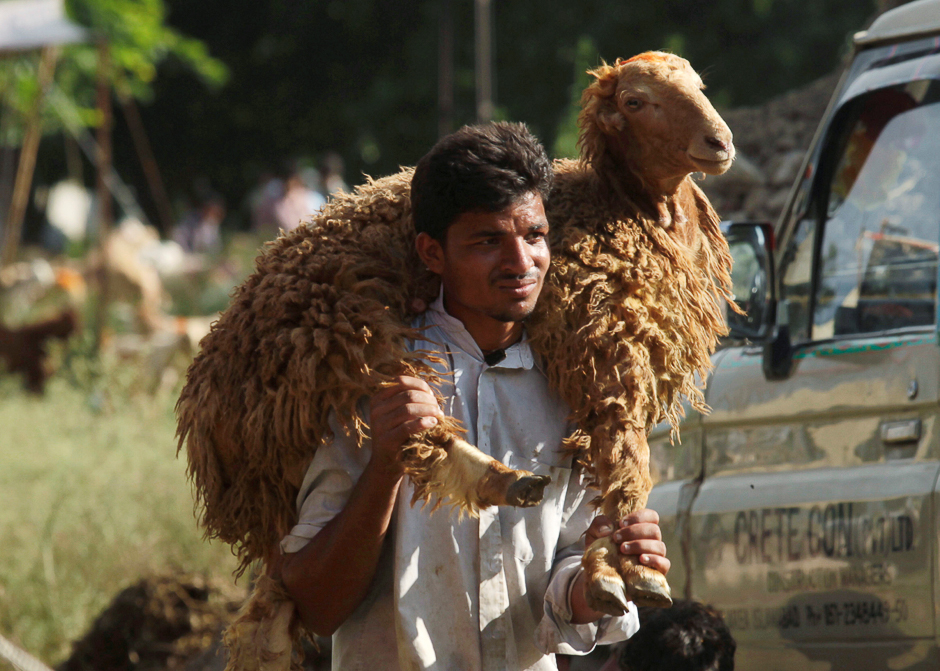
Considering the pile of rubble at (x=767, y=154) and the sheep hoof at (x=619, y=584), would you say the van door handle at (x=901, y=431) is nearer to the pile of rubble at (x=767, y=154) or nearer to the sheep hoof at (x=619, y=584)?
the sheep hoof at (x=619, y=584)

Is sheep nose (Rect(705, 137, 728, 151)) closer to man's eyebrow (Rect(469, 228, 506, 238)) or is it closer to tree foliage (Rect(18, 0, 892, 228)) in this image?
man's eyebrow (Rect(469, 228, 506, 238))

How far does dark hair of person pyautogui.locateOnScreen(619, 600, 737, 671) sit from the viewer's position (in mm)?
2855

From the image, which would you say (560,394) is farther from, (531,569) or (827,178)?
(827,178)

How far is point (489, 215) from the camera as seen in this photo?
2.11 m

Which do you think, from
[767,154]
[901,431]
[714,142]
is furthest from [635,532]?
[767,154]

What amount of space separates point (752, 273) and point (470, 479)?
144 centimetres

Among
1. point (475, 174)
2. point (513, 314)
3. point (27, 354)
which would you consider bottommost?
point (27, 354)

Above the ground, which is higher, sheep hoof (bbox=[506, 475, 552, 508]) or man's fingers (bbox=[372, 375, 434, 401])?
man's fingers (bbox=[372, 375, 434, 401])

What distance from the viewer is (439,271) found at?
87.1 inches

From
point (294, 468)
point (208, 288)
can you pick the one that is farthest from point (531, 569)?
point (208, 288)

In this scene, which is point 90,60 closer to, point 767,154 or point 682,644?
point 767,154

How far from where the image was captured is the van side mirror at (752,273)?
3.10 meters

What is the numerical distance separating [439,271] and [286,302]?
30 centimetres

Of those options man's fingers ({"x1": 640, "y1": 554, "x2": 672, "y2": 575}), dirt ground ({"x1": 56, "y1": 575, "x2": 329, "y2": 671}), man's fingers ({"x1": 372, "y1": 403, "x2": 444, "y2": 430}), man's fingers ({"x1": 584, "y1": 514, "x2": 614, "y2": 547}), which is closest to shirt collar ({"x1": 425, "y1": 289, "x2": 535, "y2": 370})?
man's fingers ({"x1": 372, "y1": 403, "x2": 444, "y2": 430})
